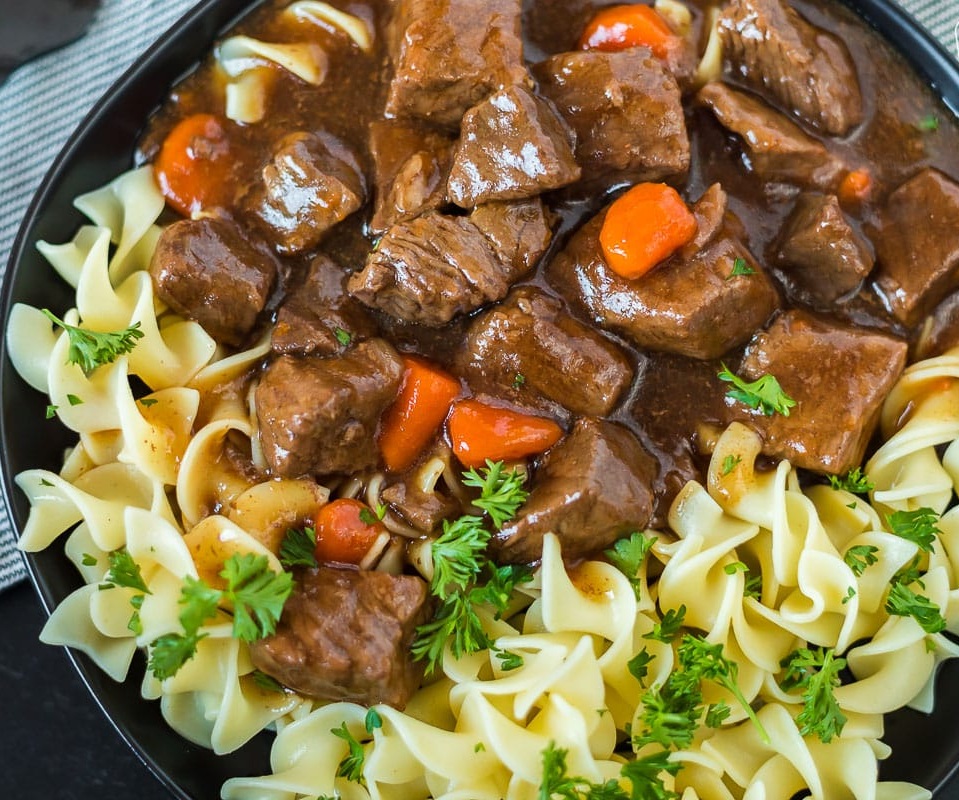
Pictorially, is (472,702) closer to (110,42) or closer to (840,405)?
(840,405)

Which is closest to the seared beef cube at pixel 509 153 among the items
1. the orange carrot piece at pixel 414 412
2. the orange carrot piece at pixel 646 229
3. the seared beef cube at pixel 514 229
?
the seared beef cube at pixel 514 229

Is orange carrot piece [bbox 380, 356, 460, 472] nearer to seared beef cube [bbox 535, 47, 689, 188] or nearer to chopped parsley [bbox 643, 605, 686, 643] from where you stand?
seared beef cube [bbox 535, 47, 689, 188]

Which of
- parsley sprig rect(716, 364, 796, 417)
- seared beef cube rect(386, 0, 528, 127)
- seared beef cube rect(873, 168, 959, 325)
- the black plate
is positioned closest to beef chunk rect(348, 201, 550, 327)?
seared beef cube rect(386, 0, 528, 127)

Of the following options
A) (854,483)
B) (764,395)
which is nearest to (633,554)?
(764,395)

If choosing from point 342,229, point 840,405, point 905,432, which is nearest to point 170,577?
point 342,229

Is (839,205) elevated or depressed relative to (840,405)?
elevated

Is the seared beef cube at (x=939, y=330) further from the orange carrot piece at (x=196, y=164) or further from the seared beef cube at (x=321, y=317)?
the orange carrot piece at (x=196, y=164)
